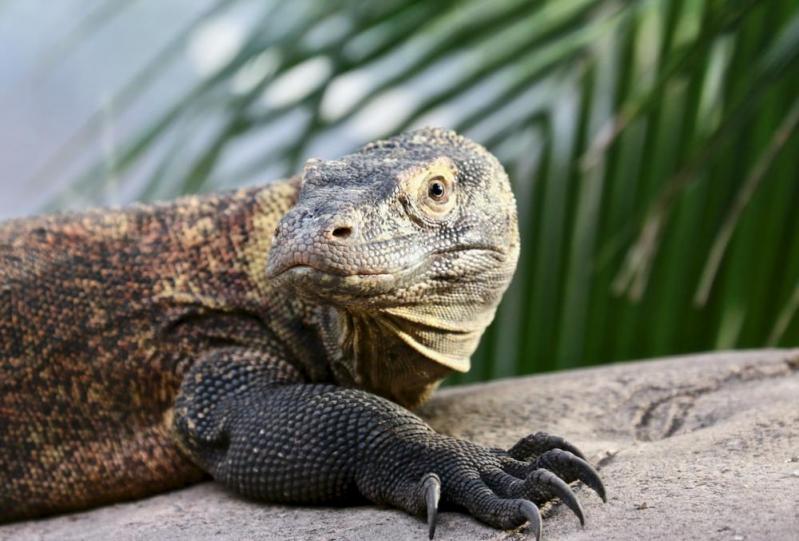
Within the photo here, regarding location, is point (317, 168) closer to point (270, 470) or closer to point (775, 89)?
point (270, 470)

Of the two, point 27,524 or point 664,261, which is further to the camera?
point 664,261

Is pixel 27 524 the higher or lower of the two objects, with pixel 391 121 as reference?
lower

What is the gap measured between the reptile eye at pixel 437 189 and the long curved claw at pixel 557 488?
685mm

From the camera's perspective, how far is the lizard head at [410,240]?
2094 mm

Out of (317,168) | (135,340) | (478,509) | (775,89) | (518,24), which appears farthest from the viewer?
(518,24)

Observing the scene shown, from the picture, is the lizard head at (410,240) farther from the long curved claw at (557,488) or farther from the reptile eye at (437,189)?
the long curved claw at (557,488)

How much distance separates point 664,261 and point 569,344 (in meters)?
0.51

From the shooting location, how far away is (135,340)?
116 inches

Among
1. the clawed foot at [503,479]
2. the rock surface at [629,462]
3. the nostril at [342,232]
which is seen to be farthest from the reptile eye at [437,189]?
the rock surface at [629,462]

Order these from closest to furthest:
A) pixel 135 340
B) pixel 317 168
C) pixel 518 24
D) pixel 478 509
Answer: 1. pixel 478 509
2. pixel 317 168
3. pixel 135 340
4. pixel 518 24

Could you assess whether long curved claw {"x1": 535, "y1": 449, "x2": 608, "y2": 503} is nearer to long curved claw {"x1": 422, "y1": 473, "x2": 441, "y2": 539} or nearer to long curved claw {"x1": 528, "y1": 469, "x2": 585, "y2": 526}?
long curved claw {"x1": 528, "y1": 469, "x2": 585, "y2": 526}

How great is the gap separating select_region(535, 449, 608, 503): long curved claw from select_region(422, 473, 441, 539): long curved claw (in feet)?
0.69

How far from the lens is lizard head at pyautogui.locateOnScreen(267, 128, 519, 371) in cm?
209

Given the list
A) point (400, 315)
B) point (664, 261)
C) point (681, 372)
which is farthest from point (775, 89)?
point (400, 315)
